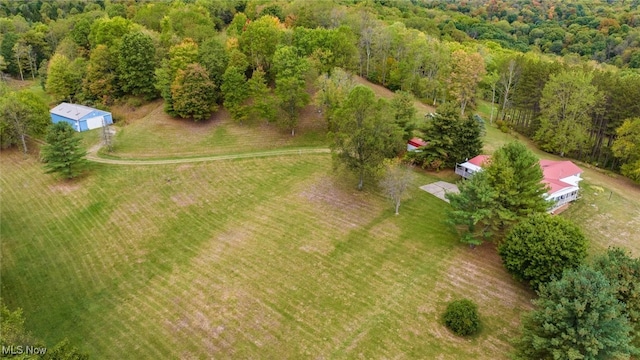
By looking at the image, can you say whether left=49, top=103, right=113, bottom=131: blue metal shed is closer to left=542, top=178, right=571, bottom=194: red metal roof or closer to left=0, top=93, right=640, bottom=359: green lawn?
left=0, top=93, right=640, bottom=359: green lawn

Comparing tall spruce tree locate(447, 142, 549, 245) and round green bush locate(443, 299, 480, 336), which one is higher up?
tall spruce tree locate(447, 142, 549, 245)

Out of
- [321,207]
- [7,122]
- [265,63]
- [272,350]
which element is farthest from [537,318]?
[7,122]

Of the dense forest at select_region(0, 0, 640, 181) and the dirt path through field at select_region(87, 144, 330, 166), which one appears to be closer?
the dirt path through field at select_region(87, 144, 330, 166)

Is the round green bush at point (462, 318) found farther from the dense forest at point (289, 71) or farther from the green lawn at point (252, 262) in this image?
the dense forest at point (289, 71)

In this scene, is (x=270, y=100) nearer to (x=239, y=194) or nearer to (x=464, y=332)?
(x=239, y=194)

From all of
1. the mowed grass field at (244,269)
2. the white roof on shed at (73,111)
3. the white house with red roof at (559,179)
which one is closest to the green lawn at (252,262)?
the mowed grass field at (244,269)

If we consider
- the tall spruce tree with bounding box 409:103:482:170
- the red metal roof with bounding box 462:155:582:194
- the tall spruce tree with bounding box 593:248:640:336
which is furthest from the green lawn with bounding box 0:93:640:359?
the tall spruce tree with bounding box 593:248:640:336
